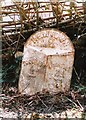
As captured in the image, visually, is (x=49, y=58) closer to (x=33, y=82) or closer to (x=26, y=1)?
(x=33, y=82)

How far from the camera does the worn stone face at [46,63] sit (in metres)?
3.03

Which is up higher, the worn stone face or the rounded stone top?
the rounded stone top

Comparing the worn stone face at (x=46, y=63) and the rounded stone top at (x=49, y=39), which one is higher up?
the rounded stone top at (x=49, y=39)

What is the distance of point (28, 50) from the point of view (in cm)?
306

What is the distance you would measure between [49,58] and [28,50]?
19 centimetres

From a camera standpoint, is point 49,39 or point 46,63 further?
point 49,39

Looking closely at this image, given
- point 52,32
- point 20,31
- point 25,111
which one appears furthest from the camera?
point 20,31

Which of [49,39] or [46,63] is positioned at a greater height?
[49,39]

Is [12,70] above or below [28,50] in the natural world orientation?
below

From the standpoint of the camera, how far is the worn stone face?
3027 millimetres

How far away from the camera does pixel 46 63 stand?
3.01 meters

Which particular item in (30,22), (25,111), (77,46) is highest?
(30,22)

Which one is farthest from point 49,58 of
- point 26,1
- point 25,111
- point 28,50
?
point 26,1

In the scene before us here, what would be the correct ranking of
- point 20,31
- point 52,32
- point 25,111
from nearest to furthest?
point 25,111 → point 52,32 → point 20,31
